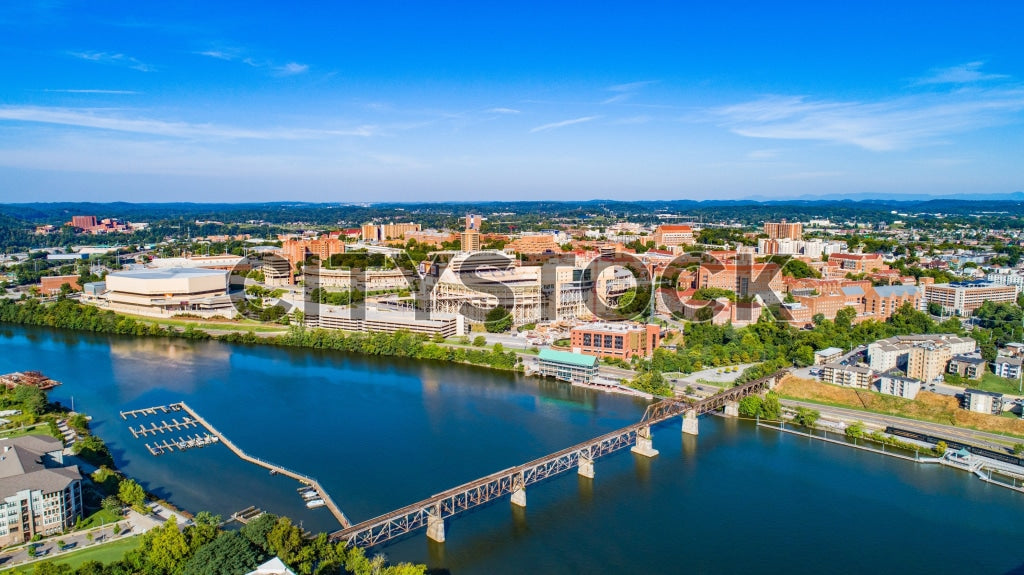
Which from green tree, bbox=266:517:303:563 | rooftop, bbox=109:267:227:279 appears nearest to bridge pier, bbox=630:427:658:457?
green tree, bbox=266:517:303:563

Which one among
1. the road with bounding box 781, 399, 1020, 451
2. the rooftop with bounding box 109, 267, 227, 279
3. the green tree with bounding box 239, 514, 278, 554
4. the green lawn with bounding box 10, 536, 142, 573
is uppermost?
the rooftop with bounding box 109, 267, 227, 279

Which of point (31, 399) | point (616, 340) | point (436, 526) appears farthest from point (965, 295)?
point (31, 399)

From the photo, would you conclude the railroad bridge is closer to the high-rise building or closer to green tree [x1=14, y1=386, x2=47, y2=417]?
green tree [x1=14, y1=386, x2=47, y2=417]

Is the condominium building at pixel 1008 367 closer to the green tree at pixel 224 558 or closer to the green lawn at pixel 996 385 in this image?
the green lawn at pixel 996 385

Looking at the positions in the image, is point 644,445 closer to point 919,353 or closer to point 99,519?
point 919,353

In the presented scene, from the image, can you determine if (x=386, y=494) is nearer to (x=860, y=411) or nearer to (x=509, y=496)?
(x=509, y=496)

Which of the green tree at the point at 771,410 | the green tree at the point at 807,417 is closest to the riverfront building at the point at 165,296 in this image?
the green tree at the point at 771,410
